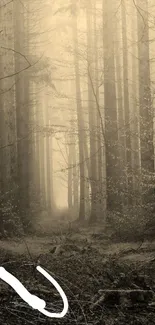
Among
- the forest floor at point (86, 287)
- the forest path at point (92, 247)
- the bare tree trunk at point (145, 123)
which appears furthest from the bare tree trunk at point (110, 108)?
the forest floor at point (86, 287)

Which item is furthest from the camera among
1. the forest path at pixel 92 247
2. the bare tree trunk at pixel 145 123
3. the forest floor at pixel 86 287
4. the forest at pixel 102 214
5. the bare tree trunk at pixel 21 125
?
the bare tree trunk at pixel 21 125

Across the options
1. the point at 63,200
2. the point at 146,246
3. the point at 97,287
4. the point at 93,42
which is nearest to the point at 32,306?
the point at 97,287

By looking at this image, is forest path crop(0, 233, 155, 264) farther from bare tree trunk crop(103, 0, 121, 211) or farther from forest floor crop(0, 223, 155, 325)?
bare tree trunk crop(103, 0, 121, 211)

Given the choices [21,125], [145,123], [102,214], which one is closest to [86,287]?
[145,123]

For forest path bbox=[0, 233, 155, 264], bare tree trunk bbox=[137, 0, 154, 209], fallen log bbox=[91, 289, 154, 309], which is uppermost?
bare tree trunk bbox=[137, 0, 154, 209]

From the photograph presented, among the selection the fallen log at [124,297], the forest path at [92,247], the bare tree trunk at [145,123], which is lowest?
the forest path at [92,247]

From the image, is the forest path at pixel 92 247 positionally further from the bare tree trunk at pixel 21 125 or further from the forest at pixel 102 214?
the bare tree trunk at pixel 21 125

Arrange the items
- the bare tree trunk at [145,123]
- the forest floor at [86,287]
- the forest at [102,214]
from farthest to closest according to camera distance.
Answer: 1. the bare tree trunk at [145,123]
2. the forest at [102,214]
3. the forest floor at [86,287]

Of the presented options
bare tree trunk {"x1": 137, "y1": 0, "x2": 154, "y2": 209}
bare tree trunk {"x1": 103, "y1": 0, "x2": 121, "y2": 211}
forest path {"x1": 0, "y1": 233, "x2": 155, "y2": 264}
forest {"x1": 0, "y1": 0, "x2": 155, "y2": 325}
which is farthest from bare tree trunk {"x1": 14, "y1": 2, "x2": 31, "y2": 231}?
bare tree trunk {"x1": 137, "y1": 0, "x2": 154, "y2": 209}

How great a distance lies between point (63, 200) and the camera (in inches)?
2689

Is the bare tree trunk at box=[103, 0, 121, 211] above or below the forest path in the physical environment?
above

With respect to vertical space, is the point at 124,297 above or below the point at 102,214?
above

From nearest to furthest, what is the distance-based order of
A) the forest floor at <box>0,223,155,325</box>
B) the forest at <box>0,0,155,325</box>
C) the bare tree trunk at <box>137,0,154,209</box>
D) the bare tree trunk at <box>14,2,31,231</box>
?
the forest floor at <box>0,223,155,325</box>
the forest at <box>0,0,155,325</box>
the bare tree trunk at <box>137,0,154,209</box>
the bare tree trunk at <box>14,2,31,231</box>

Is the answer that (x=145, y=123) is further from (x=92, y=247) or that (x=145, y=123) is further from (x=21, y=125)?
(x=21, y=125)
